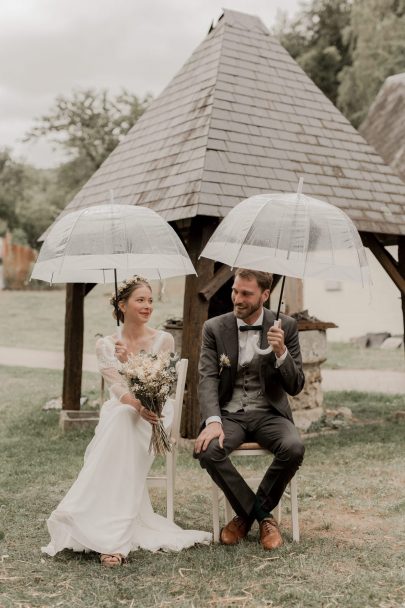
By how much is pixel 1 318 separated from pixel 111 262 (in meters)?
20.4

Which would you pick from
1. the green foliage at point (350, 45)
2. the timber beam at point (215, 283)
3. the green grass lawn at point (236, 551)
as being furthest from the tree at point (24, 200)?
the green grass lawn at point (236, 551)

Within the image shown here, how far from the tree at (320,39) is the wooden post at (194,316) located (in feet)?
73.3

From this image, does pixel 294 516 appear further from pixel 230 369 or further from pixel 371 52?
pixel 371 52

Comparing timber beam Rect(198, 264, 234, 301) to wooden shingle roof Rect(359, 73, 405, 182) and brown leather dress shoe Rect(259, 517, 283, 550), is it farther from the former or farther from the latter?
wooden shingle roof Rect(359, 73, 405, 182)

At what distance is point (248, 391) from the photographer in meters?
4.98

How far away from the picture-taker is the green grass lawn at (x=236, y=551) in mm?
3828

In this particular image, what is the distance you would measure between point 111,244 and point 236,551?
7.13ft

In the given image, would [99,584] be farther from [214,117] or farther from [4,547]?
[214,117]

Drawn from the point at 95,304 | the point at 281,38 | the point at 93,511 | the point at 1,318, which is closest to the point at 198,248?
the point at 93,511

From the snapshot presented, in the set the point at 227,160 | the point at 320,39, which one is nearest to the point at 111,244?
the point at 227,160

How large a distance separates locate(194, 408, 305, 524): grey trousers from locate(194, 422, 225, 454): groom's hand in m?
0.03

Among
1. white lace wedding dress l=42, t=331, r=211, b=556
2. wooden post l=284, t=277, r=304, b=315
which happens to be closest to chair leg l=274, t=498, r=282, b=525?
white lace wedding dress l=42, t=331, r=211, b=556

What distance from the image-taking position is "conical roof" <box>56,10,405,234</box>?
794 cm

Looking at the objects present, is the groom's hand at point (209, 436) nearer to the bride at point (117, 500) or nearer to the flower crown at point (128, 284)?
the bride at point (117, 500)
